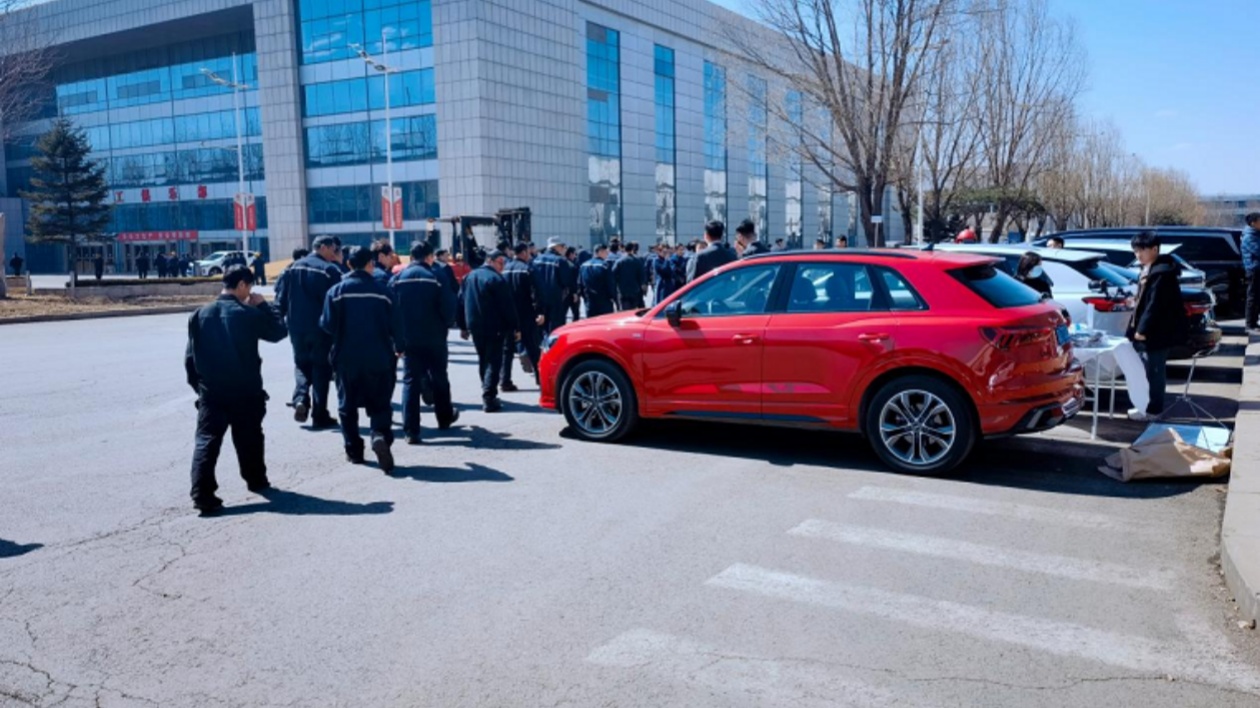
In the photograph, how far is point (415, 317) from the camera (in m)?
9.28

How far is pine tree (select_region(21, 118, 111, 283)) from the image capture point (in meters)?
44.8

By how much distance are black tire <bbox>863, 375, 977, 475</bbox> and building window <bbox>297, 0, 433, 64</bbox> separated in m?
47.5

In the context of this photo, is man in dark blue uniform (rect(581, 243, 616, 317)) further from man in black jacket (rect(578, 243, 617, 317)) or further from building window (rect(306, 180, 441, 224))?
building window (rect(306, 180, 441, 224))

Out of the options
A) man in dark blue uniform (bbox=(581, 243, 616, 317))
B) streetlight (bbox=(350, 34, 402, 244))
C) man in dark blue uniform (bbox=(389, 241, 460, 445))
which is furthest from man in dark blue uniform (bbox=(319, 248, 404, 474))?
streetlight (bbox=(350, 34, 402, 244))

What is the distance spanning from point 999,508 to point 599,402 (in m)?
3.66

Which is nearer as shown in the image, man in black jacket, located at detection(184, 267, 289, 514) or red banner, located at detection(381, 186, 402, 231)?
man in black jacket, located at detection(184, 267, 289, 514)

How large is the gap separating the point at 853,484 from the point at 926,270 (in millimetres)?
1740

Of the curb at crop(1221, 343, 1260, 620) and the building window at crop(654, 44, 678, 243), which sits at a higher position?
the building window at crop(654, 44, 678, 243)

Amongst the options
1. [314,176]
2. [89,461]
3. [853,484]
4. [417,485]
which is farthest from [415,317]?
[314,176]

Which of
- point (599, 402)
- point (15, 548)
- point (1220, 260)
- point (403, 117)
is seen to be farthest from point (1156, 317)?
point (403, 117)

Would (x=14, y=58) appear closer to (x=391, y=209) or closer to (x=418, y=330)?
(x=391, y=209)

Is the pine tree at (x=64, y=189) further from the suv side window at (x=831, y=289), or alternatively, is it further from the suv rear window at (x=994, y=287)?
the suv rear window at (x=994, y=287)

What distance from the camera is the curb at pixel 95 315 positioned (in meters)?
26.1

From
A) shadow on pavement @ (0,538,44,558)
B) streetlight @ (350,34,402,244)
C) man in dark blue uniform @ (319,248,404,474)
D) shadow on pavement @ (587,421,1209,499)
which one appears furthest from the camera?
streetlight @ (350,34,402,244)
